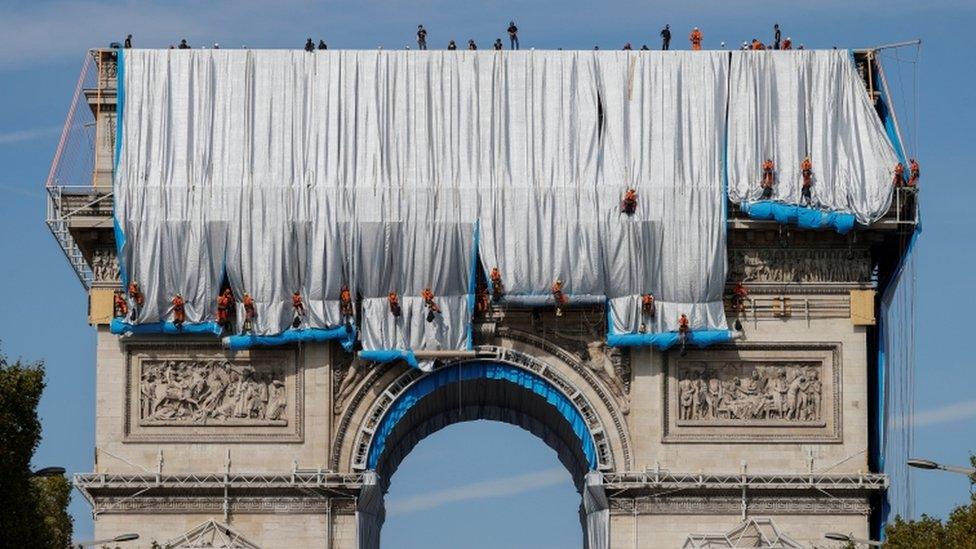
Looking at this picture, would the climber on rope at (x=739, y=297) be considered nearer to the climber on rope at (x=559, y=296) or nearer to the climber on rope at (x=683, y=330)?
the climber on rope at (x=683, y=330)

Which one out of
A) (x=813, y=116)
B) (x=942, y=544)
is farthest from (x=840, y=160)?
(x=942, y=544)

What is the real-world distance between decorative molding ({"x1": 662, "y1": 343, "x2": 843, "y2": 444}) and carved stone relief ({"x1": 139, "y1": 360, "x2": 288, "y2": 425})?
10436mm

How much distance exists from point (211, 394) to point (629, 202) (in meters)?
12.1

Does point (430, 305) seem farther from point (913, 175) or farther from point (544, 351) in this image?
point (913, 175)

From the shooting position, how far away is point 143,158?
79.1 meters

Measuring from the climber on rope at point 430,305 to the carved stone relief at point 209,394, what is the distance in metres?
4.22

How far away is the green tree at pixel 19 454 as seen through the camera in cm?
7231

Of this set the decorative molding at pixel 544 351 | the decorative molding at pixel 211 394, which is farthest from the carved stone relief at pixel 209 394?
the decorative molding at pixel 544 351

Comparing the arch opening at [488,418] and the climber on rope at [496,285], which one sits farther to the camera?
the arch opening at [488,418]

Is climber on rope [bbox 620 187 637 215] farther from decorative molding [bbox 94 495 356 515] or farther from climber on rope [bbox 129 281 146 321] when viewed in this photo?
climber on rope [bbox 129 281 146 321]

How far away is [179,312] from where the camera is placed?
7844 centimetres

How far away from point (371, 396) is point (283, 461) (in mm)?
2873

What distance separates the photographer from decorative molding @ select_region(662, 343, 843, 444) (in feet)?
258

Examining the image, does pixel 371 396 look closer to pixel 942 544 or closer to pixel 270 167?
pixel 270 167
